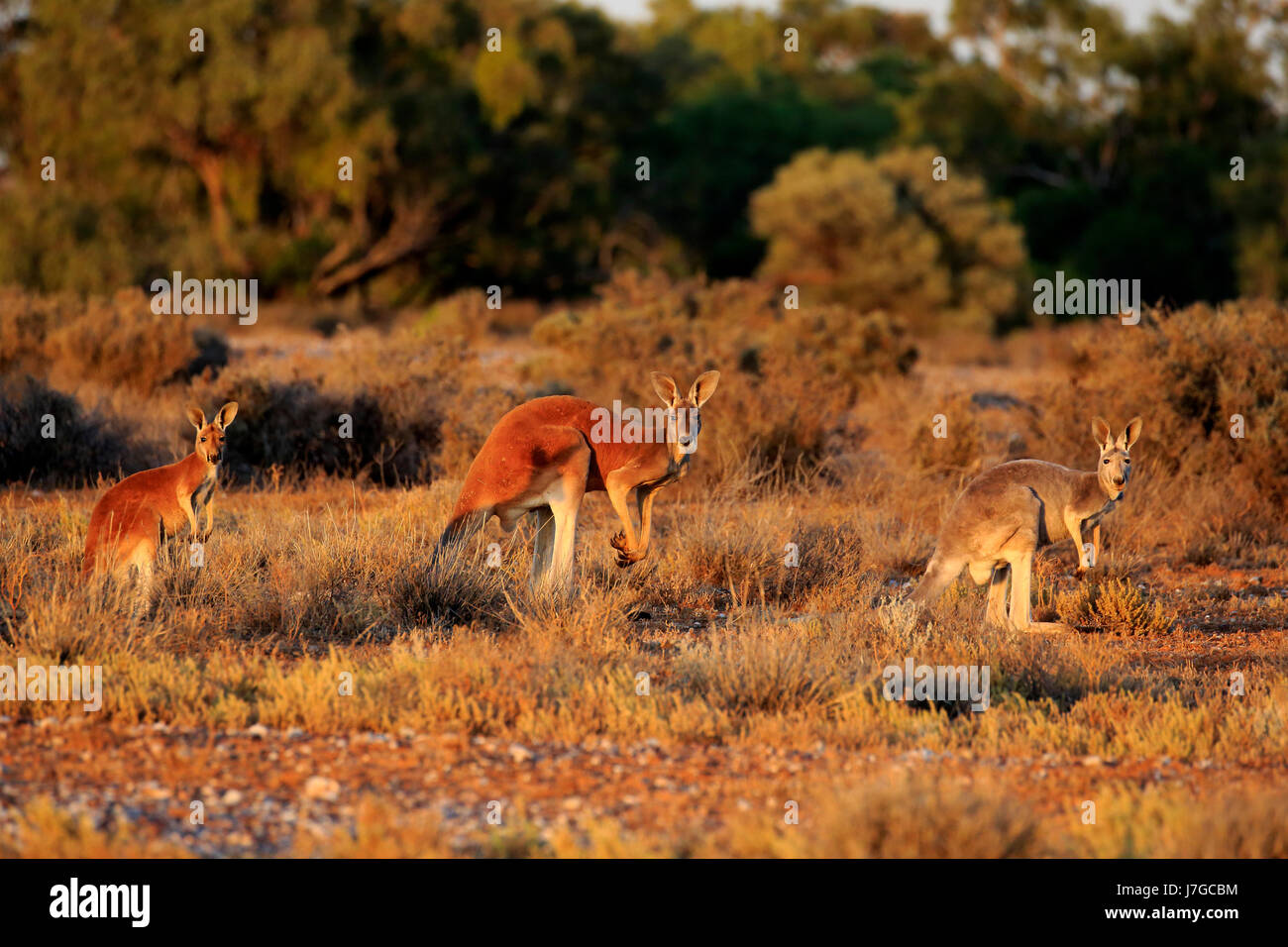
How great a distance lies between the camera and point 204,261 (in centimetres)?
2581

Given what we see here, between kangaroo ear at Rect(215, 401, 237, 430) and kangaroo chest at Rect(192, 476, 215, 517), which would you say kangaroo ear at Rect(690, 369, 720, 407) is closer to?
kangaroo ear at Rect(215, 401, 237, 430)

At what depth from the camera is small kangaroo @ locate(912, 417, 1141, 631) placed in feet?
23.5

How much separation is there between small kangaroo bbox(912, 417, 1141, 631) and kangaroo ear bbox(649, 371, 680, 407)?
5.54ft

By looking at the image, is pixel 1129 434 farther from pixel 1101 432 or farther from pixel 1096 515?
pixel 1096 515

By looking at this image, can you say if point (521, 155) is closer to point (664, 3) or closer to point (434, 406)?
point (434, 406)

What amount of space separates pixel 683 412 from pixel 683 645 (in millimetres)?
1145

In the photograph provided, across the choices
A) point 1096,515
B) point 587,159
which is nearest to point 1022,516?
point 1096,515

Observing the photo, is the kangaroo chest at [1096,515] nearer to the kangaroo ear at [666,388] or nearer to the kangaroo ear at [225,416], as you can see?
the kangaroo ear at [666,388]

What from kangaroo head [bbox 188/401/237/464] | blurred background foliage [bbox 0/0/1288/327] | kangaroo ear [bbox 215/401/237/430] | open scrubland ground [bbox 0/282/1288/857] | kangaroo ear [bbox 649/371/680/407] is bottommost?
open scrubland ground [bbox 0/282/1288/857]

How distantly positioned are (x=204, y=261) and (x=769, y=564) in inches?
778

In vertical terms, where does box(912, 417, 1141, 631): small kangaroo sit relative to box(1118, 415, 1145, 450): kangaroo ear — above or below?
below

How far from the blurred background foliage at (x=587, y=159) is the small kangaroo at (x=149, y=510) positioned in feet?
60.0

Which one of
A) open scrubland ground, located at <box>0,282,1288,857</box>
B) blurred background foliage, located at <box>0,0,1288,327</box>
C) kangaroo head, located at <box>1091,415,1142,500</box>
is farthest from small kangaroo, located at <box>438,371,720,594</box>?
blurred background foliage, located at <box>0,0,1288,327</box>

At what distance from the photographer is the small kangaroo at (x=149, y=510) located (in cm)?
693
